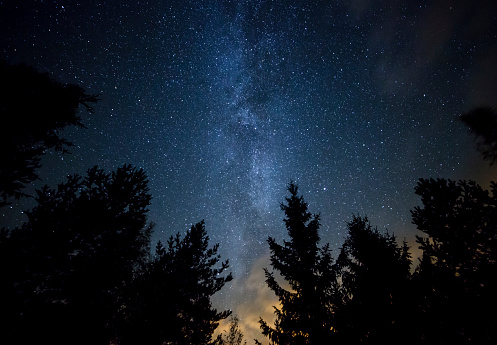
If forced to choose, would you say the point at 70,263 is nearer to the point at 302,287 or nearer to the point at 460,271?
the point at 302,287

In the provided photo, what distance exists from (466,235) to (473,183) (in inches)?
100.0

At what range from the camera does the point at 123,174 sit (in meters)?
8.72

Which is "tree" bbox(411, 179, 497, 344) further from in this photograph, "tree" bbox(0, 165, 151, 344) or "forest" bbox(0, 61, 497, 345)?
"tree" bbox(0, 165, 151, 344)

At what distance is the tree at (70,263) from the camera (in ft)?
17.8

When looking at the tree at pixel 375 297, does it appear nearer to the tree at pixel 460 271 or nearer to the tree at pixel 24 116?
the tree at pixel 460 271

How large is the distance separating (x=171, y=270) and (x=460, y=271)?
14.2m

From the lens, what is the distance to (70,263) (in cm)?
656

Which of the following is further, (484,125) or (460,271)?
(460,271)

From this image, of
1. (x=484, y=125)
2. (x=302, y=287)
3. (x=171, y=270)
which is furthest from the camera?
(x=171, y=270)

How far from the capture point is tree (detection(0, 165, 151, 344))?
5.43 m

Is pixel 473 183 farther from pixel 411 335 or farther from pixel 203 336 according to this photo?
pixel 203 336

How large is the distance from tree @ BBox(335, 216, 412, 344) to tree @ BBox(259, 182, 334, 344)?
628mm

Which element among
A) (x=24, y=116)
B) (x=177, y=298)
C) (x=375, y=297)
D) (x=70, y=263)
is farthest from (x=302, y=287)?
(x=24, y=116)

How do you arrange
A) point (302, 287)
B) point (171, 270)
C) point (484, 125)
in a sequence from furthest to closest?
point (171, 270)
point (302, 287)
point (484, 125)
